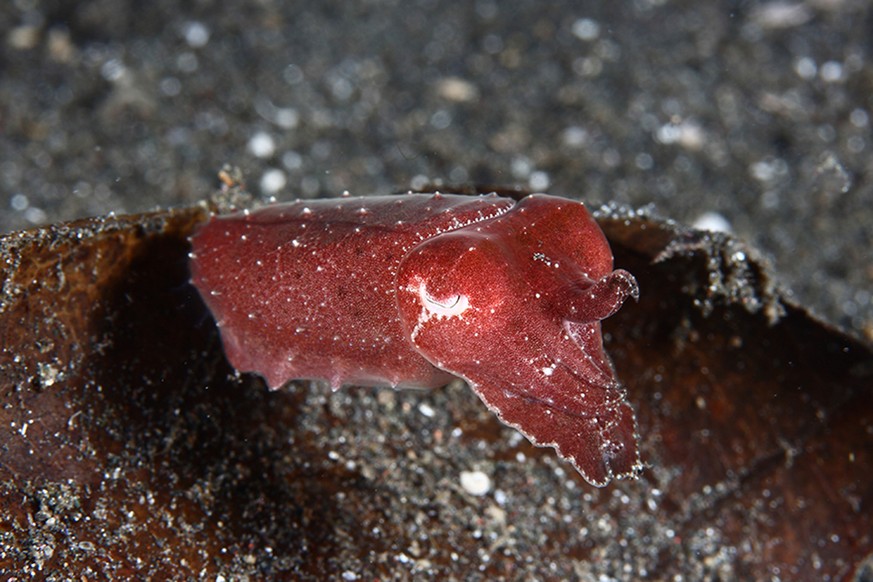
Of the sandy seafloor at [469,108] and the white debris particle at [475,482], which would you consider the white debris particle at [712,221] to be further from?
the white debris particle at [475,482]

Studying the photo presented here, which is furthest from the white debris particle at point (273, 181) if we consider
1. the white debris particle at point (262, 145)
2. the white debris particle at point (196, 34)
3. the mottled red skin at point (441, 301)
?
the mottled red skin at point (441, 301)

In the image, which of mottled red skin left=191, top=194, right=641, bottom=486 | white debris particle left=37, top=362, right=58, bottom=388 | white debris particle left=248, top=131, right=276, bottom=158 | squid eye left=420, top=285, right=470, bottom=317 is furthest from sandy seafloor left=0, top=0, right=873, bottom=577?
squid eye left=420, top=285, right=470, bottom=317

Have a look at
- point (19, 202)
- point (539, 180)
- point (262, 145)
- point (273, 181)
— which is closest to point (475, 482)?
point (539, 180)

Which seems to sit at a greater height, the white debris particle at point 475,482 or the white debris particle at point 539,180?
the white debris particle at point 475,482

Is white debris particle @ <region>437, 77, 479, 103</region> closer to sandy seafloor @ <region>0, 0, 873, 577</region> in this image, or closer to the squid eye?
sandy seafloor @ <region>0, 0, 873, 577</region>

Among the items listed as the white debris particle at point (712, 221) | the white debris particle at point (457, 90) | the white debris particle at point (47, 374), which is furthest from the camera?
the white debris particle at point (457, 90)

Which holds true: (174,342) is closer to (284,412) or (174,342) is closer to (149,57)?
(284,412)

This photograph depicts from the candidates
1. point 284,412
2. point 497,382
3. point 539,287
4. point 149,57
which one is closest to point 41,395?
point 284,412
